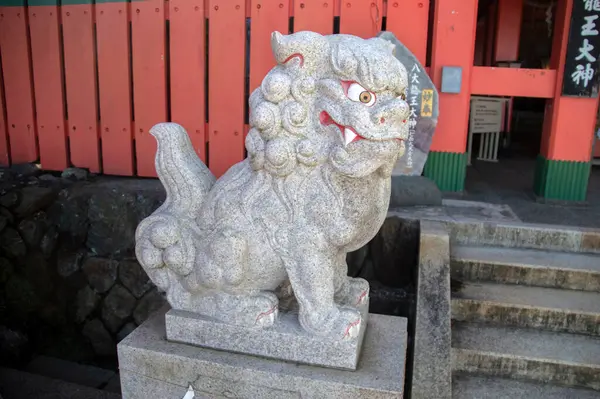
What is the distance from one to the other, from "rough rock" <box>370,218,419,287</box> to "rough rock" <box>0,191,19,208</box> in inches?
140

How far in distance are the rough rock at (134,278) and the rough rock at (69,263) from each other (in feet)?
1.63

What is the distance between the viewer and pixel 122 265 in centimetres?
466

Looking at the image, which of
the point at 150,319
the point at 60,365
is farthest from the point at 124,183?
the point at 150,319

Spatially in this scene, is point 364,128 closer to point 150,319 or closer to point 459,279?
point 150,319

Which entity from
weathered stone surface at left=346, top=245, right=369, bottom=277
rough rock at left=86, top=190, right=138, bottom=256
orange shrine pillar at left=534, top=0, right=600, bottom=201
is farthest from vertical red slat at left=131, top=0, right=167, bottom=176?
orange shrine pillar at left=534, top=0, right=600, bottom=201

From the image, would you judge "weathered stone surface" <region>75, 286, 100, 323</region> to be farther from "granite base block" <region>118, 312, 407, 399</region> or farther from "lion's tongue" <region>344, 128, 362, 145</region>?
"lion's tongue" <region>344, 128, 362, 145</region>

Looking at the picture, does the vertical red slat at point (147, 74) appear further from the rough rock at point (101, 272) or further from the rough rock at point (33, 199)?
the rough rock at point (101, 272)

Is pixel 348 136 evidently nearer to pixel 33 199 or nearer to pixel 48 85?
pixel 33 199

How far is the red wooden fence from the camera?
A: 16.0 ft

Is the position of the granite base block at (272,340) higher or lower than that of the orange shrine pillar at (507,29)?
lower

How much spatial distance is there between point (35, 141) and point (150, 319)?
13.0 ft

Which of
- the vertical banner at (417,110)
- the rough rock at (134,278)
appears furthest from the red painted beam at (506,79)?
the rough rock at (134,278)

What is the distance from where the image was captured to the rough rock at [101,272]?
185 inches

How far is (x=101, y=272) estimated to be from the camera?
15.5 feet
